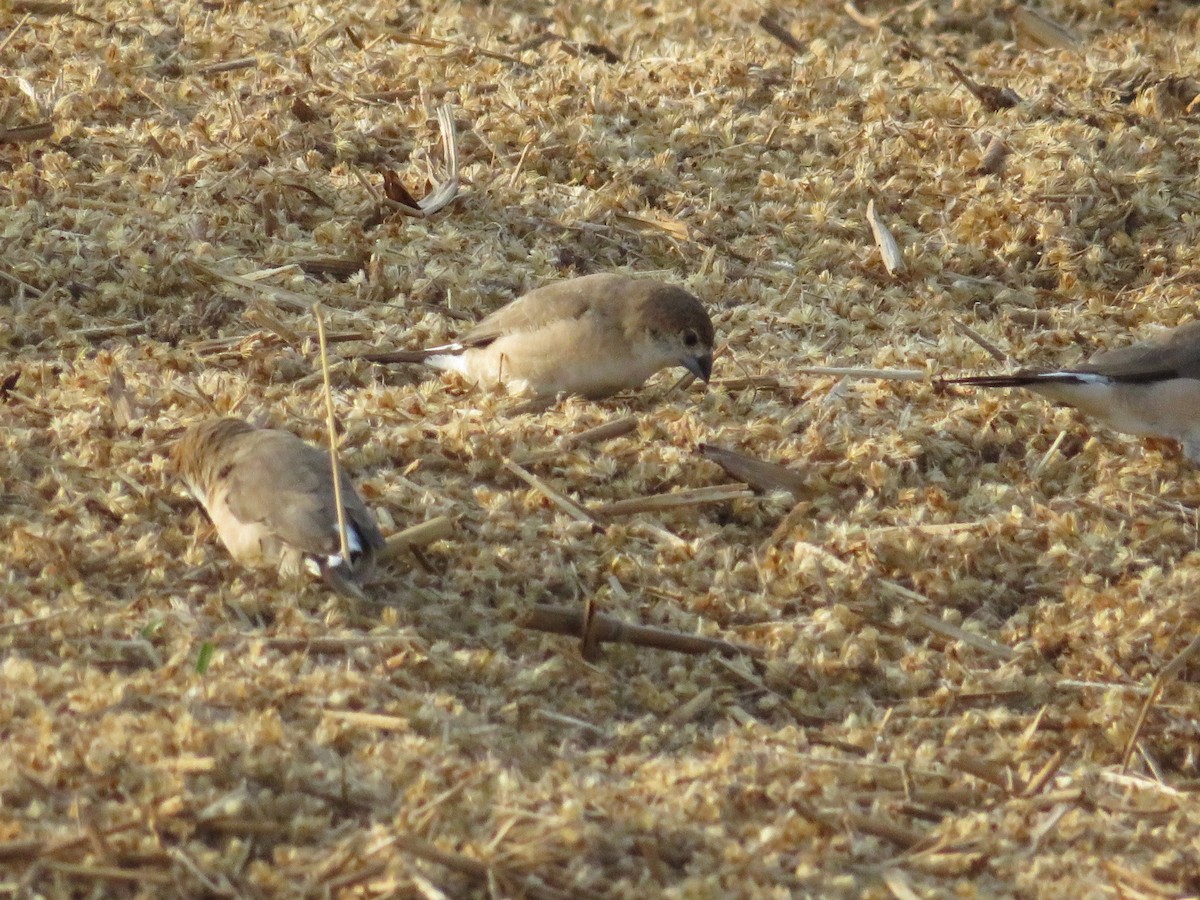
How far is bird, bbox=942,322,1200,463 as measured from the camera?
567 cm

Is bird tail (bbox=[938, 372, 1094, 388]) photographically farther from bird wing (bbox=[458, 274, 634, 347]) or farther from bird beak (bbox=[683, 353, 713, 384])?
bird wing (bbox=[458, 274, 634, 347])

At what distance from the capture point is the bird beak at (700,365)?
19.1 ft

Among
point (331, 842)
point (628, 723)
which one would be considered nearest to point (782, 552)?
point (628, 723)

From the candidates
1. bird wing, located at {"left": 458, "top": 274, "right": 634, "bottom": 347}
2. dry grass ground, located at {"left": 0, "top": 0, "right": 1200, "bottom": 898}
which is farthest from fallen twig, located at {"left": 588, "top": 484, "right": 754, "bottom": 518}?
bird wing, located at {"left": 458, "top": 274, "right": 634, "bottom": 347}

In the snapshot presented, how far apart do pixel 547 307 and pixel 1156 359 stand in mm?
2057

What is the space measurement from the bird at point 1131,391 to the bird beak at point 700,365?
804 mm

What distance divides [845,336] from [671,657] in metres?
2.23

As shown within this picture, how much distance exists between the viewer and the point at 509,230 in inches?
272

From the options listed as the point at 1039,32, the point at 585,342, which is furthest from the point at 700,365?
the point at 1039,32

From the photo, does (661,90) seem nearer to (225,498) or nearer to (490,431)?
(490,431)

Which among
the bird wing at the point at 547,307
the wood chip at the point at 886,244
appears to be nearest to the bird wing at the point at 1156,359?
the wood chip at the point at 886,244

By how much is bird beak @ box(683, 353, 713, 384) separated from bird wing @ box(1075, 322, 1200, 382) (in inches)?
48.3

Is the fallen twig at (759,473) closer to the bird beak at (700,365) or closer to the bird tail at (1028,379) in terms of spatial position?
the bird beak at (700,365)

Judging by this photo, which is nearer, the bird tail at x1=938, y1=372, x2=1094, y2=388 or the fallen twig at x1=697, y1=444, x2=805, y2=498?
the fallen twig at x1=697, y1=444, x2=805, y2=498
